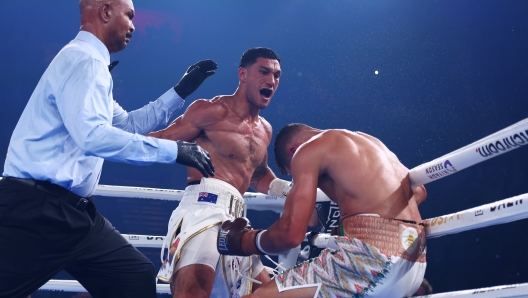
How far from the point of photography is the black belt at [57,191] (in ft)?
5.79

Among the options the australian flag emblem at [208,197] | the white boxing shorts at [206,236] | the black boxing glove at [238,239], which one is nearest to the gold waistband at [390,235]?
the black boxing glove at [238,239]

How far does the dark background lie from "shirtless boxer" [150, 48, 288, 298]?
2.49 m

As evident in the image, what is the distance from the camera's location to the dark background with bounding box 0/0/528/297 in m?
5.00

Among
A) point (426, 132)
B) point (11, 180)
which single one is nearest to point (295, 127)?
point (11, 180)

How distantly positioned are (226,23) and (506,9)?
328 cm

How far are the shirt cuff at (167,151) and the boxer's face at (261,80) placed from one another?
1.23 metres

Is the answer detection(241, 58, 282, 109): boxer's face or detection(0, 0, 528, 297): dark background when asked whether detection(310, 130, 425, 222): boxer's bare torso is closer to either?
detection(241, 58, 282, 109): boxer's face

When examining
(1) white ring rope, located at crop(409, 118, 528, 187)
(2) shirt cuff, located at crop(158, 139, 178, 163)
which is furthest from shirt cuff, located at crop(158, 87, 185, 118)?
(1) white ring rope, located at crop(409, 118, 528, 187)

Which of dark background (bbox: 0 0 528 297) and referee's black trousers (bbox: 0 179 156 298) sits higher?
dark background (bbox: 0 0 528 297)

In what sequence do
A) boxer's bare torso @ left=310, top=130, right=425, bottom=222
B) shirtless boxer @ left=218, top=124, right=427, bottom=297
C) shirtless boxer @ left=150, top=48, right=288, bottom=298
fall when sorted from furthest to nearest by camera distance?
1. shirtless boxer @ left=150, top=48, right=288, bottom=298
2. boxer's bare torso @ left=310, top=130, right=425, bottom=222
3. shirtless boxer @ left=218, top=124, right=427, bottom=297

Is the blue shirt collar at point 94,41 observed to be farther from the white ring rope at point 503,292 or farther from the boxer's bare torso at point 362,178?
the white ring rope at point 503,292

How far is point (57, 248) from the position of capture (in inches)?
70.2

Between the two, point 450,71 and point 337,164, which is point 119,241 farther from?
point 450,71

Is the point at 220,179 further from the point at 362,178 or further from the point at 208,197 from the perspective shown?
the point at 362,178
